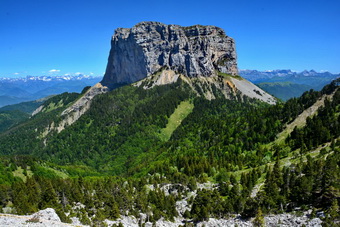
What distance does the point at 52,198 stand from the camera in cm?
7500

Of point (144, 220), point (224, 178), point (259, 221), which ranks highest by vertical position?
point (259, 221)

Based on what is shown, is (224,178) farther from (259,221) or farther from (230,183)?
(259,221)

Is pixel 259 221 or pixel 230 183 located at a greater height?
pixel 259 221

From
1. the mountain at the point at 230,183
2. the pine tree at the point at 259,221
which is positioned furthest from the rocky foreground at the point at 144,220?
the pine tree at the point at 259,221

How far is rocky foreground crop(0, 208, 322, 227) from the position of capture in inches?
1751

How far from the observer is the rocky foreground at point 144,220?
44.5 m

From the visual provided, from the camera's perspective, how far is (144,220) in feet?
252

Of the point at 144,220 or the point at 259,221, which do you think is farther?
the point at 144,220

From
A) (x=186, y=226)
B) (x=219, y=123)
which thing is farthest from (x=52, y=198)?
(x=219, y=123)

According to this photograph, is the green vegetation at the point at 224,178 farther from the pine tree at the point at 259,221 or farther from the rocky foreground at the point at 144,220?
the rocky foreground at the point at 144,220

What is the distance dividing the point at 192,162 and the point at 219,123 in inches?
2590

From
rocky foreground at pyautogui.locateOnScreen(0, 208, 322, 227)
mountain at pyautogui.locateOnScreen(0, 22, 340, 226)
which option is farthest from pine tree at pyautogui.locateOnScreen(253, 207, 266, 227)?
rocky foreground at pyautogui.locateOnScreen(0, 208, 322, 227)

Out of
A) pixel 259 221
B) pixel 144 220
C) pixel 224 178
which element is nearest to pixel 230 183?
pixel 224 178

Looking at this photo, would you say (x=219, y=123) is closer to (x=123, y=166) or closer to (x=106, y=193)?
(x=123, y=166)
